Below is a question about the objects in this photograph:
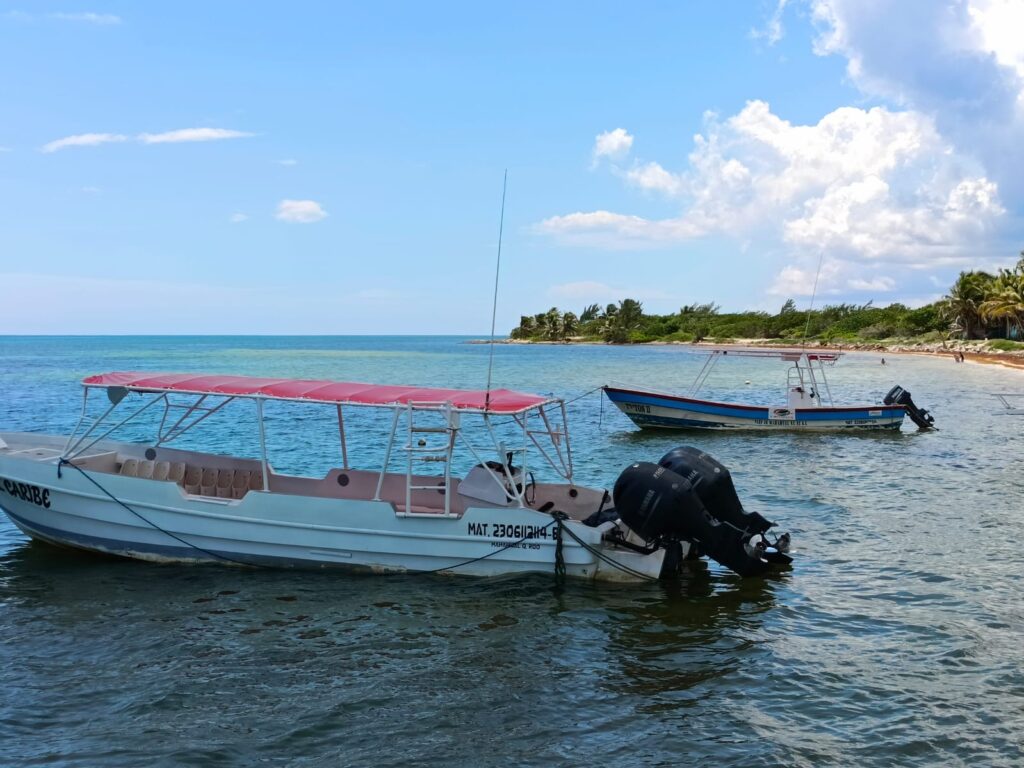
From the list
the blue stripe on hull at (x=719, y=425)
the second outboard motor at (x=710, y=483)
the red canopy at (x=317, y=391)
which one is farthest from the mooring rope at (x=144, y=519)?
the blue stripe on hull at (x=719, y=425)

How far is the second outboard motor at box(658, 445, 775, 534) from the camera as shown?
43.3ft

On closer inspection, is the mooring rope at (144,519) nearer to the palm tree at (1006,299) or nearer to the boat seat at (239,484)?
the boat seat at (239,484)

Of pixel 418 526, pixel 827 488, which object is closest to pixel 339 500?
pixel 418 526

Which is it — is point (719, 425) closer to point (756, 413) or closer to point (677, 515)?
point (756, 413)

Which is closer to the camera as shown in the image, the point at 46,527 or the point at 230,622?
the point at 230,622

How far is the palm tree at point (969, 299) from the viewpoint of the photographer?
94.4 meters

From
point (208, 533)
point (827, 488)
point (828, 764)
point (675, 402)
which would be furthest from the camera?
point (675, 402)

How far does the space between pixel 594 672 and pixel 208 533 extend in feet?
22.2

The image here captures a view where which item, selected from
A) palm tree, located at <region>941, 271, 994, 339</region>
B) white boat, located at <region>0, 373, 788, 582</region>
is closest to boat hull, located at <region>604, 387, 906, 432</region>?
white boat, located at <region>0, 373, 788, 582</region>

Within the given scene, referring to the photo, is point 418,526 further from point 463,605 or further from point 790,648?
point 790,648

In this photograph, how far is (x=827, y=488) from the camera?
21.8 m

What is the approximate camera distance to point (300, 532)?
43.1ft

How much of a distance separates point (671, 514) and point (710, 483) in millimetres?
1064

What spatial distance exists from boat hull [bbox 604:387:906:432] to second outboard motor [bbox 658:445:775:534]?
19271 mm
